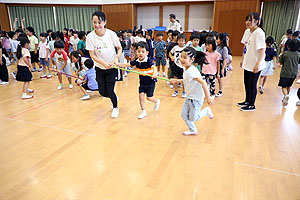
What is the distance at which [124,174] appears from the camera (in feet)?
6.63

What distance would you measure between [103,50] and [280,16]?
28.7ft

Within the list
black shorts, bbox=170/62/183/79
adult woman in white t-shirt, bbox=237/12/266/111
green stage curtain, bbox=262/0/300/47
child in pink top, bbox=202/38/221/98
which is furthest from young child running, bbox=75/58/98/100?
green stage curtain, bbox=262/0/300/47

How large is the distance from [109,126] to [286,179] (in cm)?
212

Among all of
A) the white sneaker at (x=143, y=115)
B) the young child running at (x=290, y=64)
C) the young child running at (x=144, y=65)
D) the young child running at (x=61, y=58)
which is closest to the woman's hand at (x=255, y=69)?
the young child running at (x=290, y=64)

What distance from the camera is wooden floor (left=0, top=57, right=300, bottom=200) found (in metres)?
Result: 1.82

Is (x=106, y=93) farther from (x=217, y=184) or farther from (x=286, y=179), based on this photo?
(x=286, y=179)

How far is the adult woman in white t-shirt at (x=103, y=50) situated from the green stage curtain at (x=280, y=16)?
8.14 m

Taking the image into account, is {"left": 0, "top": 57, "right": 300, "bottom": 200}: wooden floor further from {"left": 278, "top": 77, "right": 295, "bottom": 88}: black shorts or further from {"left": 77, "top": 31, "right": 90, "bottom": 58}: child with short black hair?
{"left": 77, "top": 31, "right": 90, "bottom": 58}: child with short black hair


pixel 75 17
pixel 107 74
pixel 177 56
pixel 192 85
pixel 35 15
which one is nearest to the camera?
pixel 192 85

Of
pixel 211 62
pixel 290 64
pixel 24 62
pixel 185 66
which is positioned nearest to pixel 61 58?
pixel 24 62

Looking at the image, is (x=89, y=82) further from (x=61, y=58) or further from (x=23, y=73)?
(x=23, y=73)

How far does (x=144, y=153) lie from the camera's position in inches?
93.3

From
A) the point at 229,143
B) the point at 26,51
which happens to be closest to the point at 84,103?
the point at 26,51

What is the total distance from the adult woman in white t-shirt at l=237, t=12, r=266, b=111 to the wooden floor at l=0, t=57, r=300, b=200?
428 mm
